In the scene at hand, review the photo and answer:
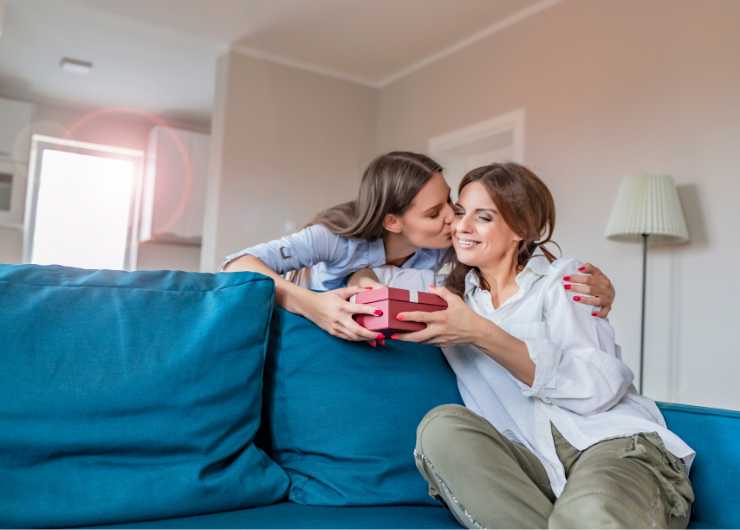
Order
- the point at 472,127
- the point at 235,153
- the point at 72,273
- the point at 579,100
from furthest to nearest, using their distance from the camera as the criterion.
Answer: the point at 235,153 → the point at 472,127 → the point at 579,100 → the point at 72,273

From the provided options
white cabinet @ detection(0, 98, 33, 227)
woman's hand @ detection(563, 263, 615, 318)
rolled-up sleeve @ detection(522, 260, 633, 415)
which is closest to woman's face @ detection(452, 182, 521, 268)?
woman's hand @ detection(563, 263, 615, 318)

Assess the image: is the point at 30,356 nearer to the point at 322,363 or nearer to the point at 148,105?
the point at 322,363

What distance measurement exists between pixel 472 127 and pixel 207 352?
12.7ft

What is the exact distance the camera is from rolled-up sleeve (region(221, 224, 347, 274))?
1.88 m

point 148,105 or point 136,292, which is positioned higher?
point 148,105

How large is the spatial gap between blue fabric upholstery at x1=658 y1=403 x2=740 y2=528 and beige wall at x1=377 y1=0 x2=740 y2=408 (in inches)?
76.5

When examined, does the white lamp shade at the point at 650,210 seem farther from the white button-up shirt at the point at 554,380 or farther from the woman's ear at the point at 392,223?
the white button-up shirt at the point at 554,380

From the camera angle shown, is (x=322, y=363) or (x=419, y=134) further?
(x=419, y=134)

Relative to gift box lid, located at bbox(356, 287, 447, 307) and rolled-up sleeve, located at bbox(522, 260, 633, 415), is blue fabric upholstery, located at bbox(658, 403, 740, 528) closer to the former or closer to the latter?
rolled-up sleeve, located at bbox(522, 260, 633, 415)

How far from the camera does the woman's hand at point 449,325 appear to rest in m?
1.32

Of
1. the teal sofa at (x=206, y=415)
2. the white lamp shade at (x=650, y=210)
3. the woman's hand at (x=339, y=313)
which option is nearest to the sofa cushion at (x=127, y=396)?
the teal sofa at (x=206, y=415)

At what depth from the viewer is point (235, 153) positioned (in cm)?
524

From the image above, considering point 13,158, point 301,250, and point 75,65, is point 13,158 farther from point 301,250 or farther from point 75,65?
point 301,250

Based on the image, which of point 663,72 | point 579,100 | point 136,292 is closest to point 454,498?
point 136,292
